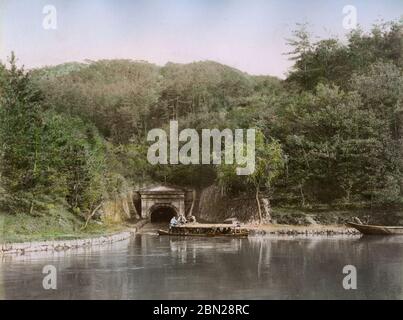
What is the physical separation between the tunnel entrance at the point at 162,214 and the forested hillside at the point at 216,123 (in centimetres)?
379

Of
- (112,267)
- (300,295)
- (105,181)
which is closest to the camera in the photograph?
(300,295)

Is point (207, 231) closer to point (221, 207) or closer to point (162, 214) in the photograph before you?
point (221, 207)

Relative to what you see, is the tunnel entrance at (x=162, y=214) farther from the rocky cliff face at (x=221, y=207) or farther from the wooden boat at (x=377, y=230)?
the wooden boat at (x=377, y=230)

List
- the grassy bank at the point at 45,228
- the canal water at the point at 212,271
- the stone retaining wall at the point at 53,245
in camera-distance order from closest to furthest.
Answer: the canal water at the point at 212,271 → the stone retaining wall at the point at 53,245 → the grassy bank at the point at 45,228

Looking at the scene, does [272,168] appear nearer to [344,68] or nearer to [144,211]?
[144,211]

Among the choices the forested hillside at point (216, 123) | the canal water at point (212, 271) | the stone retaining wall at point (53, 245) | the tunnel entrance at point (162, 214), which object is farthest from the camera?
the tunnel entrance at point (162, 214)

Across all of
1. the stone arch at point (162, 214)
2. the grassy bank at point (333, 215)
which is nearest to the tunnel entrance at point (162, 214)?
the stone arch at point (162, 214)

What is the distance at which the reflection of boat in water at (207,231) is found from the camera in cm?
3023

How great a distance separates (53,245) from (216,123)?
22.2 meters

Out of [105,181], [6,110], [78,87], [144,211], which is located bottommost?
[144,211]

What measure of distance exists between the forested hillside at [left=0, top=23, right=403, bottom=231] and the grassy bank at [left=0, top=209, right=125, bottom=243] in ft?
1.92
